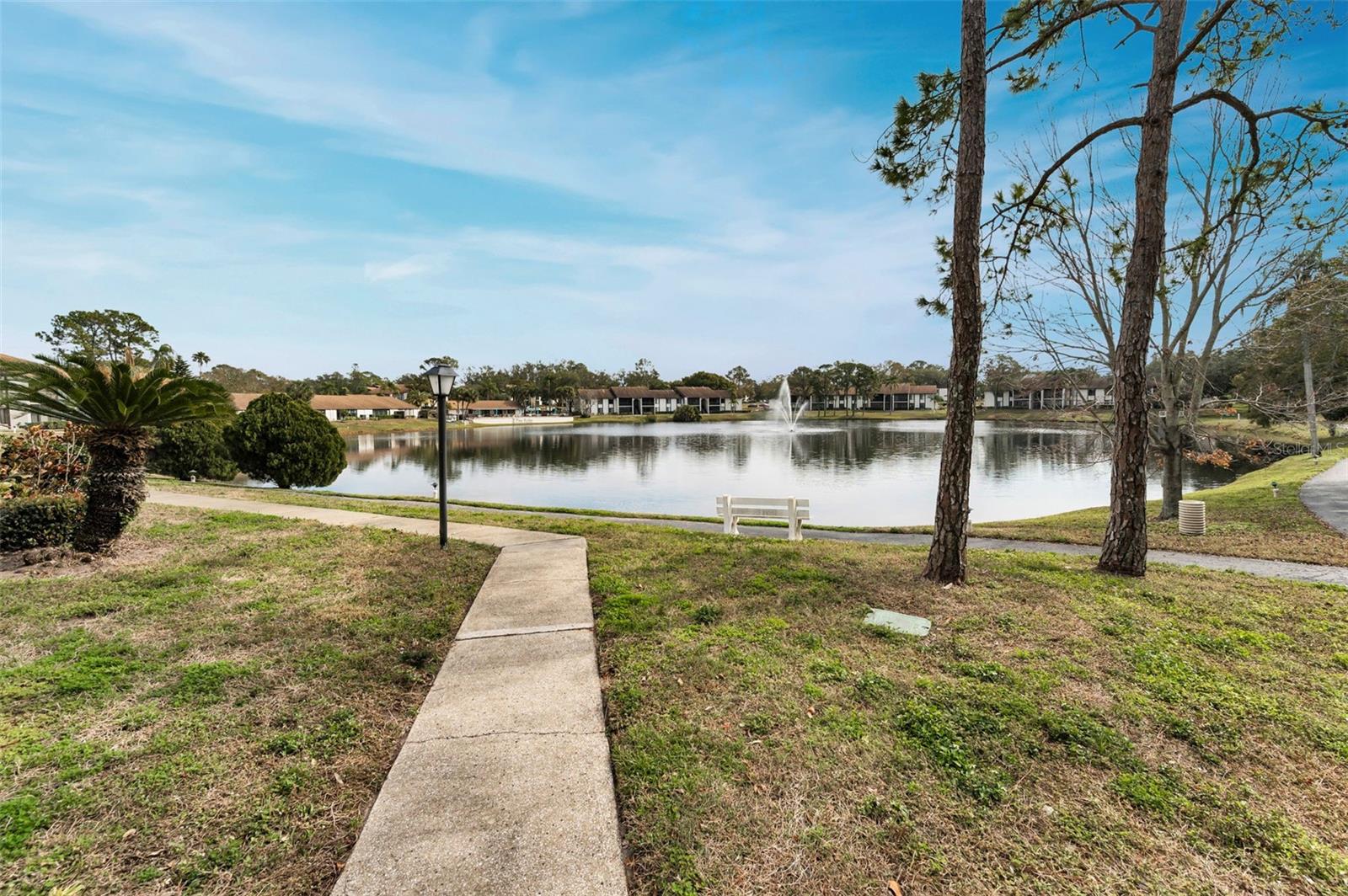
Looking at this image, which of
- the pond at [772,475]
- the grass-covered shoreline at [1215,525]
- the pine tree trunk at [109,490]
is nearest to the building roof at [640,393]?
the pond at [772,475]

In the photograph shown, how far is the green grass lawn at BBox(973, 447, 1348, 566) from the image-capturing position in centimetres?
866

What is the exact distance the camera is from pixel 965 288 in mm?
5777

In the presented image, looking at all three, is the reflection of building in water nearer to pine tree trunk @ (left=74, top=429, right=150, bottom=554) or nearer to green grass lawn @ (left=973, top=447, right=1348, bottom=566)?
green grass lawn @ (left=973, top=447, right=1348, bottom=566)

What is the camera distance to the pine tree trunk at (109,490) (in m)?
6.65

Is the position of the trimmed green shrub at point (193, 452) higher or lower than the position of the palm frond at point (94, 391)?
lower

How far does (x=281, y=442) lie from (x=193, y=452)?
3504mm

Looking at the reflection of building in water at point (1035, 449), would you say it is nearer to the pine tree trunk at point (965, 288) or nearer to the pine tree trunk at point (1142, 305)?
the pine tree trunk at point (1142, 305)

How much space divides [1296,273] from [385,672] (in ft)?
51.6

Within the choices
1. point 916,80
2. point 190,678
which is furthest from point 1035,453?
point 190,678

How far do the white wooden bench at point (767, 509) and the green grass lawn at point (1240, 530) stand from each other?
3.89m

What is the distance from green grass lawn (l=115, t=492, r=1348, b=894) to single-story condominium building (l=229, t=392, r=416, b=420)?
3662 inches

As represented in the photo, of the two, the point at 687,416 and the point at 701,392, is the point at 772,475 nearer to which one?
the point at 687,416

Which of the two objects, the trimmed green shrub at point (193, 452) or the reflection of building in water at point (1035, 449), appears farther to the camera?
the trimmed green shrub at point (193, 452)

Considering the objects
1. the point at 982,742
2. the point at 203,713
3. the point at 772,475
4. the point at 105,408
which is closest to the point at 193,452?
the point at 105,408
